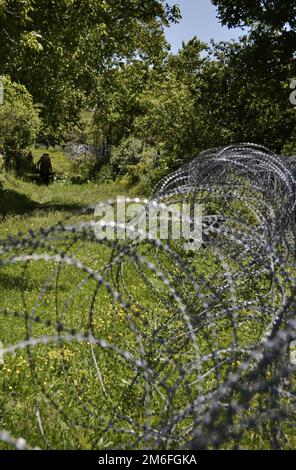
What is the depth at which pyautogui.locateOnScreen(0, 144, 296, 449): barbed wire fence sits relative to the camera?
266 cm

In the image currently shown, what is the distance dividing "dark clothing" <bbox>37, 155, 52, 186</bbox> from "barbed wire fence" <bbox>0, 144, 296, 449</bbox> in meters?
18.4

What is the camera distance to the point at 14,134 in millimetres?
23484

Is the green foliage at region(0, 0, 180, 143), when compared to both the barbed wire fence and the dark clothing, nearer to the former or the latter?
the dark clothing

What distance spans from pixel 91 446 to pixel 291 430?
166cm

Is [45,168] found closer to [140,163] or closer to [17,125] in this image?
[17,125]

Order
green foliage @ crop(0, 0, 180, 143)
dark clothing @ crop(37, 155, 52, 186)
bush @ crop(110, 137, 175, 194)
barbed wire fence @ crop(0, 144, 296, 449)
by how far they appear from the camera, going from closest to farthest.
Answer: barbed wire fence @ crop(0, 144, 296, 449) < green foliage @ crop(0, 0, 180, 143) < bush @ crop(110, 137, 175, 194) < dark clothing @ crop(37, 155, 52, 186)

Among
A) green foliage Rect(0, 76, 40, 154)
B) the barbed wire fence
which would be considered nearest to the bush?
green foliage Rect(0, 76, 40, 154)

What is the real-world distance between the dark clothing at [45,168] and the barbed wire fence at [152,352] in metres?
18.4

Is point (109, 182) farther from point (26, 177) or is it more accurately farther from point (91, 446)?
point (91, 446)

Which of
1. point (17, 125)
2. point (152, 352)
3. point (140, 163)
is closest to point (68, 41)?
point (17, 125)

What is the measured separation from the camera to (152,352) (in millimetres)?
4496

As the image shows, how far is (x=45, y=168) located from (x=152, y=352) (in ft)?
73.6

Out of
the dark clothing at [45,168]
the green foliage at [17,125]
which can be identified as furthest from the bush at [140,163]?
the green foliage at [17,125]
